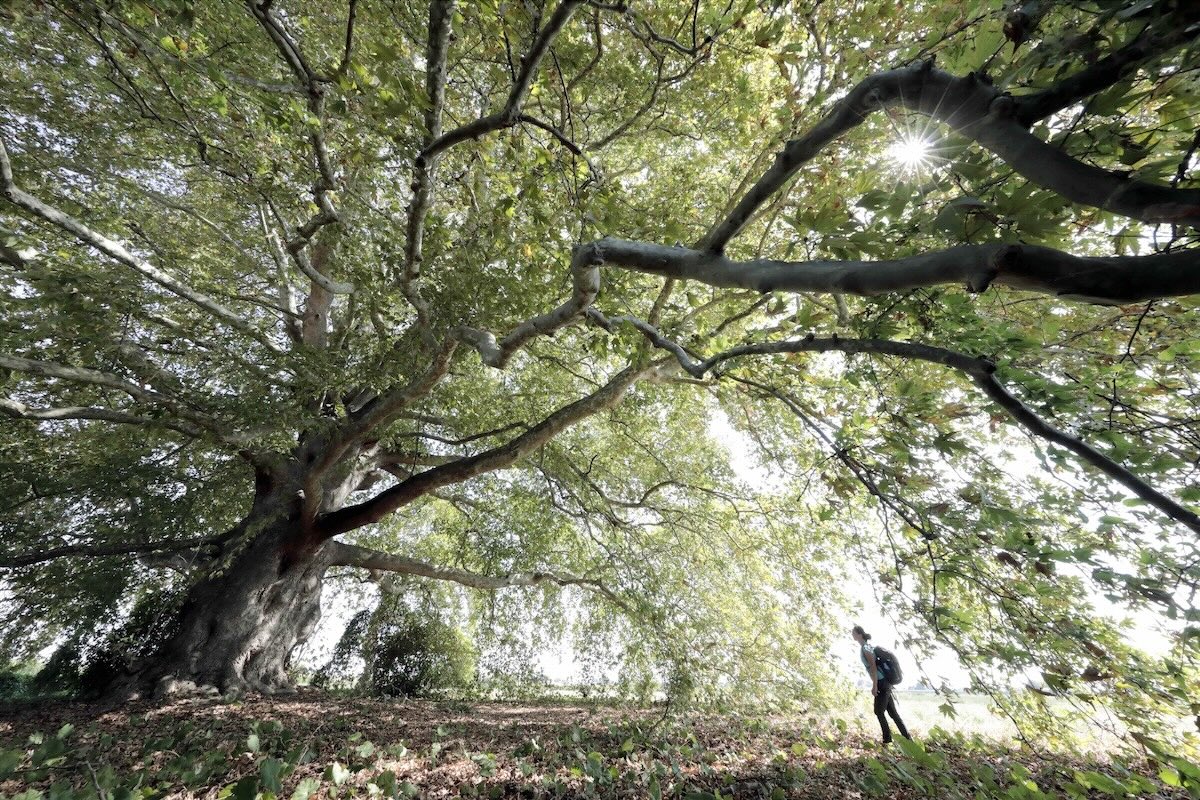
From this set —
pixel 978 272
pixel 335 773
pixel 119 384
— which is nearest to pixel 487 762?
pixel 335 773

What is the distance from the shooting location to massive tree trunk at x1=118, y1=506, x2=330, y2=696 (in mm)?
6027

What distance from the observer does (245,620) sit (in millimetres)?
6609

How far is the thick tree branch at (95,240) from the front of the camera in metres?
3.78

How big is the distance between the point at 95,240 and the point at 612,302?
4.91 meters

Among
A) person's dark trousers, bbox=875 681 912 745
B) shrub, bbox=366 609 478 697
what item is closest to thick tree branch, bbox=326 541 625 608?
shrub, bbox=366 609 478 697

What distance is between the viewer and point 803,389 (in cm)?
468

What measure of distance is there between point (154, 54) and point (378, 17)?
68.5 inches

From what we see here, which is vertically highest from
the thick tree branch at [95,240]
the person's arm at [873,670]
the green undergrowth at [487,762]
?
the thick tree branch at [95,240]

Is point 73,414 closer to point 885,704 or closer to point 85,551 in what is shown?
point 85,551

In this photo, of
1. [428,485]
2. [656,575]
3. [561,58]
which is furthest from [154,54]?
[656,575]

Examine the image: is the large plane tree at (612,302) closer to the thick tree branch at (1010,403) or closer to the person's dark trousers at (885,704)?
the thick tree branch at (1010,403)

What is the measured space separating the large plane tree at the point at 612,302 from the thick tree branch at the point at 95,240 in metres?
0.04

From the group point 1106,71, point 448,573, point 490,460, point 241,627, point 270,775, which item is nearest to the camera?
point 1106,71

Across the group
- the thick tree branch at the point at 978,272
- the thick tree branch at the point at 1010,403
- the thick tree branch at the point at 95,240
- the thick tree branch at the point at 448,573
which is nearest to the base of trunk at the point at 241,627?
the thick tree branch at the point at 448,573
